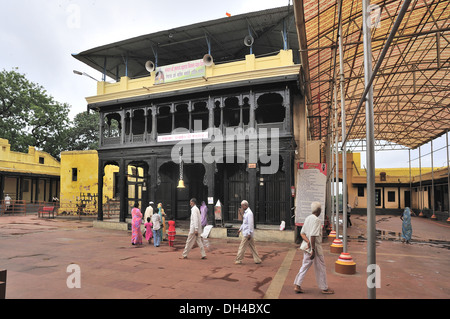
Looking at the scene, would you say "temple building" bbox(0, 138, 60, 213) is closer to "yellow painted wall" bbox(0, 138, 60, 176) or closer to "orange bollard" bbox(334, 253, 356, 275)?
"yellow painted wall" bbox(0, 138, 60, 176)

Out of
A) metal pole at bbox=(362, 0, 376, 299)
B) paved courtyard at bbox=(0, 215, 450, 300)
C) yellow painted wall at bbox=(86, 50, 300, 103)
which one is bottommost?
paved courtyard at bbox=(0, 215, 450, 300)

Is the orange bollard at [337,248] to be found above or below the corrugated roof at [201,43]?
below

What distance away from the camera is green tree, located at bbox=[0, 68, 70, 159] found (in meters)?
33.6

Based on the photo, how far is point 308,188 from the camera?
1341 centimetres

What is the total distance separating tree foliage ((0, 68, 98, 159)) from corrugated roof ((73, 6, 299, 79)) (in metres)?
→ 21.0

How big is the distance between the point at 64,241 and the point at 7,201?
718 inches

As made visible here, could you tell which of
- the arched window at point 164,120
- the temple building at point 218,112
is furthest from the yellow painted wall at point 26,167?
the arched window at point 164,120

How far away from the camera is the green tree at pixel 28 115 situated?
1324 inches

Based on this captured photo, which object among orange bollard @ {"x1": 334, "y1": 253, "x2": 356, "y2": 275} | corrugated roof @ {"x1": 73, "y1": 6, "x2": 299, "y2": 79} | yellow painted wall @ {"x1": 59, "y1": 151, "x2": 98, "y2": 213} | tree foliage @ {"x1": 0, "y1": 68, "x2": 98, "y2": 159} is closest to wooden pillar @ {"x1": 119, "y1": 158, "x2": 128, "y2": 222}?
corrugated roof @ {"x1": 73, "y1": 6, "x2": 299, "y2": 79}

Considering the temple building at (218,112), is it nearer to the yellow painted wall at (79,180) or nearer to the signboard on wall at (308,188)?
the signboard on wall at (308,188)

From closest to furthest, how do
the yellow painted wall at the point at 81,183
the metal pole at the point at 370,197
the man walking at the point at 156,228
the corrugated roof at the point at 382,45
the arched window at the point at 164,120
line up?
the metal pole at the point at 370,197 < the corrugated roof at the point at 382,45 < the man walking at the point at 156,228 < the arched window at the point at 164,120 < the yellow painted wall at the point at 81,183

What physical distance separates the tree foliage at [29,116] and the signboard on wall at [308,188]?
3388 cm

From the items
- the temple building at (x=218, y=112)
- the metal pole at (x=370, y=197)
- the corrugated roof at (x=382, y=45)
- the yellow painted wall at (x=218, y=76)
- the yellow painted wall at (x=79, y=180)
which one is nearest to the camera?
the metal pole at (x=370, y=197)
